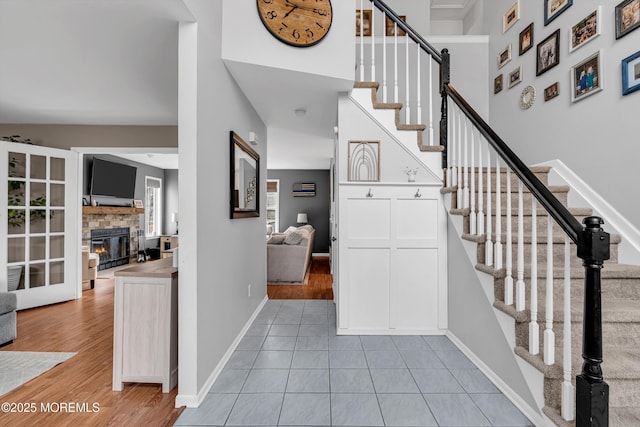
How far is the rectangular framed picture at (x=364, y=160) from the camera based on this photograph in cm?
274

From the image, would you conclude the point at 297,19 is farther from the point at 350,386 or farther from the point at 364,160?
the point at 350,386

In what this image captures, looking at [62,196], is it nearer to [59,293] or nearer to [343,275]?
[59,293]

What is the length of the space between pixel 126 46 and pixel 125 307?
182cm

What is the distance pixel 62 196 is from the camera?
3.79m

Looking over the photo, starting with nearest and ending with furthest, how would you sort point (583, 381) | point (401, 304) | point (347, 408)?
point (583, 381), point (347, 408), point (401, 304)

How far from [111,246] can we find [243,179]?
5361mm

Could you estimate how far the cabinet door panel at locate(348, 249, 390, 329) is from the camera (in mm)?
2711

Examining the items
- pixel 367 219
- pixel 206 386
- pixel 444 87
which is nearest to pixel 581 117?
pixel 444 87

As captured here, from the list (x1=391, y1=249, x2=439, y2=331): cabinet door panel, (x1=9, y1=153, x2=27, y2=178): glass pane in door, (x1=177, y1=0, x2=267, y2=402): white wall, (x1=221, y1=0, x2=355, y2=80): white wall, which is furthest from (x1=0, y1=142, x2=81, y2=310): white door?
(x1=391, y1=249, x2=439, y2=331): cabinet door panel

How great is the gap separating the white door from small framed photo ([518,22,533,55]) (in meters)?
5.59

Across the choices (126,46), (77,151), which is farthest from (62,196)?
(126,46)

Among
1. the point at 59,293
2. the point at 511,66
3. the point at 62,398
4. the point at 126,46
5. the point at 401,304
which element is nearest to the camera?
the point at 62,398

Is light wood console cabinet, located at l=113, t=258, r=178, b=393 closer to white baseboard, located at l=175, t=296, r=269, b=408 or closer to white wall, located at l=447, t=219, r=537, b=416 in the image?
white baseboard, located at l=175, t=296, r=269, b=408

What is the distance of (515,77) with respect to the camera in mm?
3090
